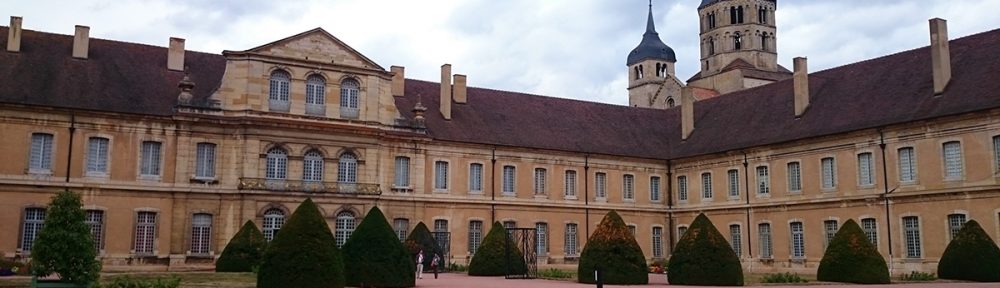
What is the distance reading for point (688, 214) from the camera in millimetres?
40062

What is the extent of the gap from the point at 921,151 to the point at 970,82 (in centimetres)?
261

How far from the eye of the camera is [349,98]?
113ft

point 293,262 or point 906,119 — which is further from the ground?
point 906,119

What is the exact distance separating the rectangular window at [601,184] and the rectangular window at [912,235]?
12.2 m

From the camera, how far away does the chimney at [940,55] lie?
30828 mm

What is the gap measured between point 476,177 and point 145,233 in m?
12.3

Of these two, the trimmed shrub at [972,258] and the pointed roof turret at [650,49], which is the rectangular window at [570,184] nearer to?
the trimmed shrub at [972,258]

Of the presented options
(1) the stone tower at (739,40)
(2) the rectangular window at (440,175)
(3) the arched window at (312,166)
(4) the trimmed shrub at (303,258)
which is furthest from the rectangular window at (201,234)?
(1) the stone tower at (739,40)

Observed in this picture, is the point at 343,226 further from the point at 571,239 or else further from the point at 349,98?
the point at 571,239

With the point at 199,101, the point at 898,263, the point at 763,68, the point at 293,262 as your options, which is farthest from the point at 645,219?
the point at 763,68

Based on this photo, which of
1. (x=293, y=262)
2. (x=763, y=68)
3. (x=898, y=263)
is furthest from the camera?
(x=763, y=68)

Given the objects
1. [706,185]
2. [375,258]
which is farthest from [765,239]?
[375,258]

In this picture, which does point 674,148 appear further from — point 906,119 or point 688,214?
point 906,119

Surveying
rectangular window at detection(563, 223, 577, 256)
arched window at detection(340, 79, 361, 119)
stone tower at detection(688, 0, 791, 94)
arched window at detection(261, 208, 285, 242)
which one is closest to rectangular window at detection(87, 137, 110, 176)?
arched window at detection(261, 208, 285, 242)
